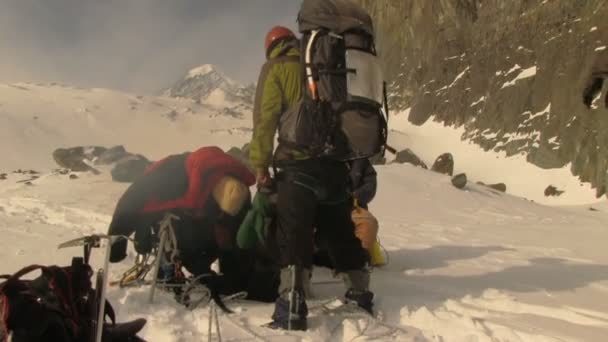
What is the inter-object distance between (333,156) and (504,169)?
33596mm

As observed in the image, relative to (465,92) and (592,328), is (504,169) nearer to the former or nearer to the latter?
(465,92)

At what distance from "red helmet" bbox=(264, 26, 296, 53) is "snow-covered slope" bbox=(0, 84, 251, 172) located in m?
25.6

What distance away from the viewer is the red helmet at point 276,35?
3.05m

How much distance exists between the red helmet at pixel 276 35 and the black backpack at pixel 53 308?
1.88 metres

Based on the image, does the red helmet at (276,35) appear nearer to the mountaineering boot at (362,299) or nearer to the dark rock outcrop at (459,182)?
the mountaineering boot at (362,299)

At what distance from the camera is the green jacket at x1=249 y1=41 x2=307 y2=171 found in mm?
2860

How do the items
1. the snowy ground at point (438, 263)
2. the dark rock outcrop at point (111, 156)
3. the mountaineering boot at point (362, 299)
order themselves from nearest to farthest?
the snowy ground at point (438, 263)
the mountaineering boot at point (362, 299)
the dark rock outcrop at point (111, 156)

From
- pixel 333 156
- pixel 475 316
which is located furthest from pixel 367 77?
pixel 475 316

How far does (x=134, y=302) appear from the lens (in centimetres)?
296

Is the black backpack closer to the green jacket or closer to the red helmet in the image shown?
the green jacket

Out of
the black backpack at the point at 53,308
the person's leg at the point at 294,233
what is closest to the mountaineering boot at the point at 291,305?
the person's leg at the point at 294,233

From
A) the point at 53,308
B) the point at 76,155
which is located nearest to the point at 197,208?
the point at 53,308

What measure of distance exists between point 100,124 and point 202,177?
4195 centimetres

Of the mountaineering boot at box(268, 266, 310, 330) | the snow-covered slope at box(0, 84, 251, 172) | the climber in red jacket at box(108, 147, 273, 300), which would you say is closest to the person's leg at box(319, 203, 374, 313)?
the mountaineering boot at box(268, 266, 310, 330)
